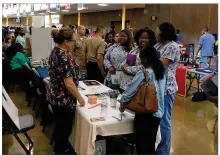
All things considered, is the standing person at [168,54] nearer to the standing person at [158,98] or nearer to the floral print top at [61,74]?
the standing person at [158,98]

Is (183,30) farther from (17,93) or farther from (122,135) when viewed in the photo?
(122,135)

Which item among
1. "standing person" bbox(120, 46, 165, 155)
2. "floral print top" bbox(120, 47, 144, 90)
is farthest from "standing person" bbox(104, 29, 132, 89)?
"standing person" bbox(120, 46, 165, 155)

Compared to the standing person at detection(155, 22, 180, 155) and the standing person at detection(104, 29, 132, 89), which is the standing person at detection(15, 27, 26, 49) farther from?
the standing person at detection(155, 22, 180, 155)

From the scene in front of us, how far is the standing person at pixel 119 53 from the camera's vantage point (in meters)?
3.11

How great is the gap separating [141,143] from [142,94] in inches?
16.0

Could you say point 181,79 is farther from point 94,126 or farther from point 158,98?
point 94,126

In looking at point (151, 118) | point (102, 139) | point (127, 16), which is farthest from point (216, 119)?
point (127, 16)

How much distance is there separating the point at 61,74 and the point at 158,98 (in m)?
0.77

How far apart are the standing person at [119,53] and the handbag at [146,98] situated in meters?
1.12

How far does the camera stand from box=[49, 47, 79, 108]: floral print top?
7.58 feet

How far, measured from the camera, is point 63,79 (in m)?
2.35

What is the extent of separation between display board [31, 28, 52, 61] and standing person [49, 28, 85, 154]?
326 centimetres

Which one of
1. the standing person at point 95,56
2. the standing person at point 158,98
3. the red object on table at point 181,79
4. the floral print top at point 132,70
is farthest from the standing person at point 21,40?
the standing person at point 158,98

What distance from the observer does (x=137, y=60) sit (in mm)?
2666
